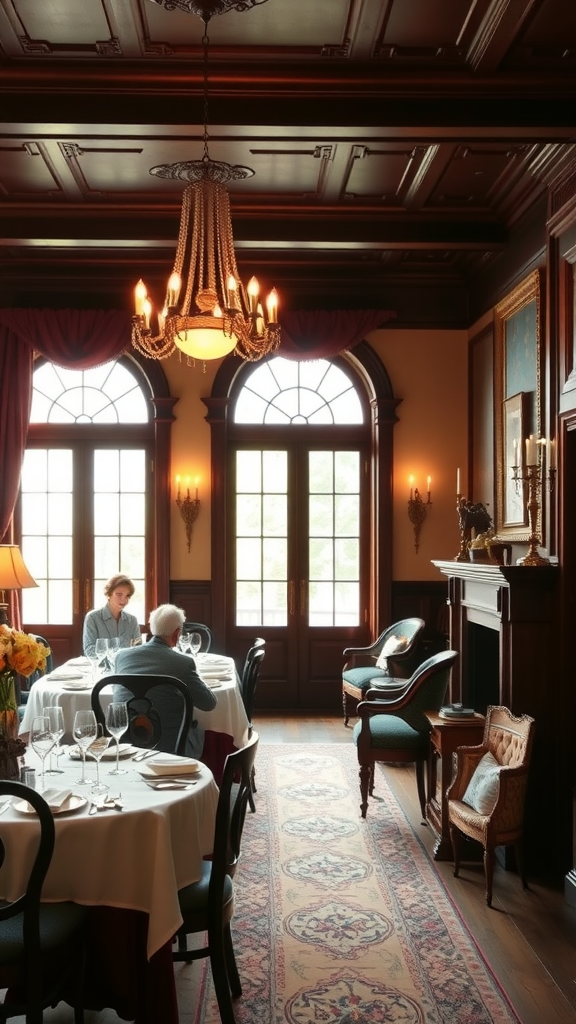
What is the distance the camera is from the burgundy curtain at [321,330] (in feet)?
28.3

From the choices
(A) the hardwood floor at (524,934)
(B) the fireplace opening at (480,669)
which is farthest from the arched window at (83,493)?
(A) the hardwood floor at (524,934)

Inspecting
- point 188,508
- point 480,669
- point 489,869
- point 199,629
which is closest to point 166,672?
point 489,869

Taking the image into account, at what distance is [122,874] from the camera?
9.93ft

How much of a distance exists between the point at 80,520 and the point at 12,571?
3.11 m

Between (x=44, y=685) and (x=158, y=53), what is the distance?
3680mm

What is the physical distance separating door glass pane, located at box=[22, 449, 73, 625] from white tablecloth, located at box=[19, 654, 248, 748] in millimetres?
3294

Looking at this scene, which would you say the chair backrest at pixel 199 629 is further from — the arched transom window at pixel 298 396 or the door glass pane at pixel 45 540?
the arched transom window at pixel 298 396

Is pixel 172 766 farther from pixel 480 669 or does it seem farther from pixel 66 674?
pixel 480 669

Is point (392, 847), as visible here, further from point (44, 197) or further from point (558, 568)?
point (44, 197)

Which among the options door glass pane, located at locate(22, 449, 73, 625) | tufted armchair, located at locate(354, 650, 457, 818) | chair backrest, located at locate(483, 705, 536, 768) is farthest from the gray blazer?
door glass pane, located at locate(22, 449, 73, 625)

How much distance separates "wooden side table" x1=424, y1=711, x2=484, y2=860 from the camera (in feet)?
16.8

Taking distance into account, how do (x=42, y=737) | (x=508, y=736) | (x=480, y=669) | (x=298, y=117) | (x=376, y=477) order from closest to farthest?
(x=42, y=737)
(x=508, y=736)
(x=298, y=117)
(x=480, y=669)
(x=376, y=477)

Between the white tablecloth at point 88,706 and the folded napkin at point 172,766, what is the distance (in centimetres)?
169

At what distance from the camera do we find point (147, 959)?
10.0 ft
